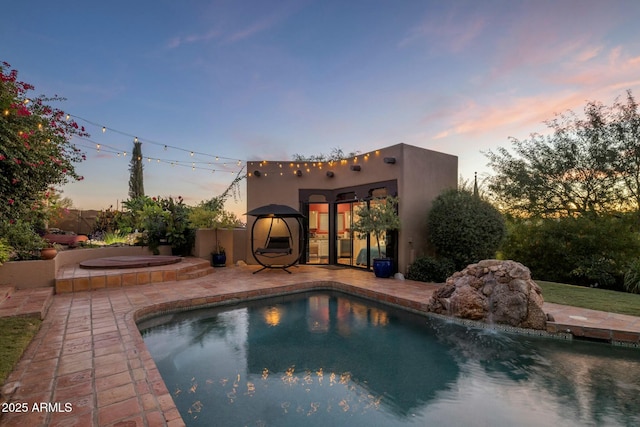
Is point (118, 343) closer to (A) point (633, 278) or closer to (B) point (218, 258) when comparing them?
(B) point (218, 258)

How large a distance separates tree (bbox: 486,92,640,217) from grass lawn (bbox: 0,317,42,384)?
Result: 11711mm

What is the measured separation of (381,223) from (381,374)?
4261mm

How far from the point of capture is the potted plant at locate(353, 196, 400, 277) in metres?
7.04

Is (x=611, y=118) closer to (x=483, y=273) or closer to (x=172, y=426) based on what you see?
(x=483, y=273)

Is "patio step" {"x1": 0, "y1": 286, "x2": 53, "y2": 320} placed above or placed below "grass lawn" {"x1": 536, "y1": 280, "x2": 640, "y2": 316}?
above

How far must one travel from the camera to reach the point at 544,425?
7.48 ft

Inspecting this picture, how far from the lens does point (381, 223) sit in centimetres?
702

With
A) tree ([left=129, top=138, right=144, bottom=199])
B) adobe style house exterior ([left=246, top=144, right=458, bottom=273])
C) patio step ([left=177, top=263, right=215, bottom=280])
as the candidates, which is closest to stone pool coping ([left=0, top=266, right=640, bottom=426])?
patio step ([left=177, top=263, right=215, bottom=280])

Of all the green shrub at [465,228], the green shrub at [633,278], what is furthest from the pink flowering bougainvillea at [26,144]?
the green shrub at [633,278]

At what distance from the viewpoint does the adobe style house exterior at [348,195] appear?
24.6 ft

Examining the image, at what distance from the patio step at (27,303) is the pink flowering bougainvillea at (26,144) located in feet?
3.93

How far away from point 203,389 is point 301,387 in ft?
2.93

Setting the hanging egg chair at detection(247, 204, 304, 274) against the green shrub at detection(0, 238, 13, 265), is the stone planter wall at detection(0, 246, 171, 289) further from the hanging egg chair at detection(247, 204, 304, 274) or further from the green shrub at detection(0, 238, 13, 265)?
the hanging egg chair at detection(247, 204, 304, 274)

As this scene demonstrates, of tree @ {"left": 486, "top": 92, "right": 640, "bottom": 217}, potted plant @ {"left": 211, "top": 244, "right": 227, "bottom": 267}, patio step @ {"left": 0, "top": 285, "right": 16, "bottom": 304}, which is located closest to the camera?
patio step @ {"left": 0, "top": 285, "right": 16, "bottom": 304}
